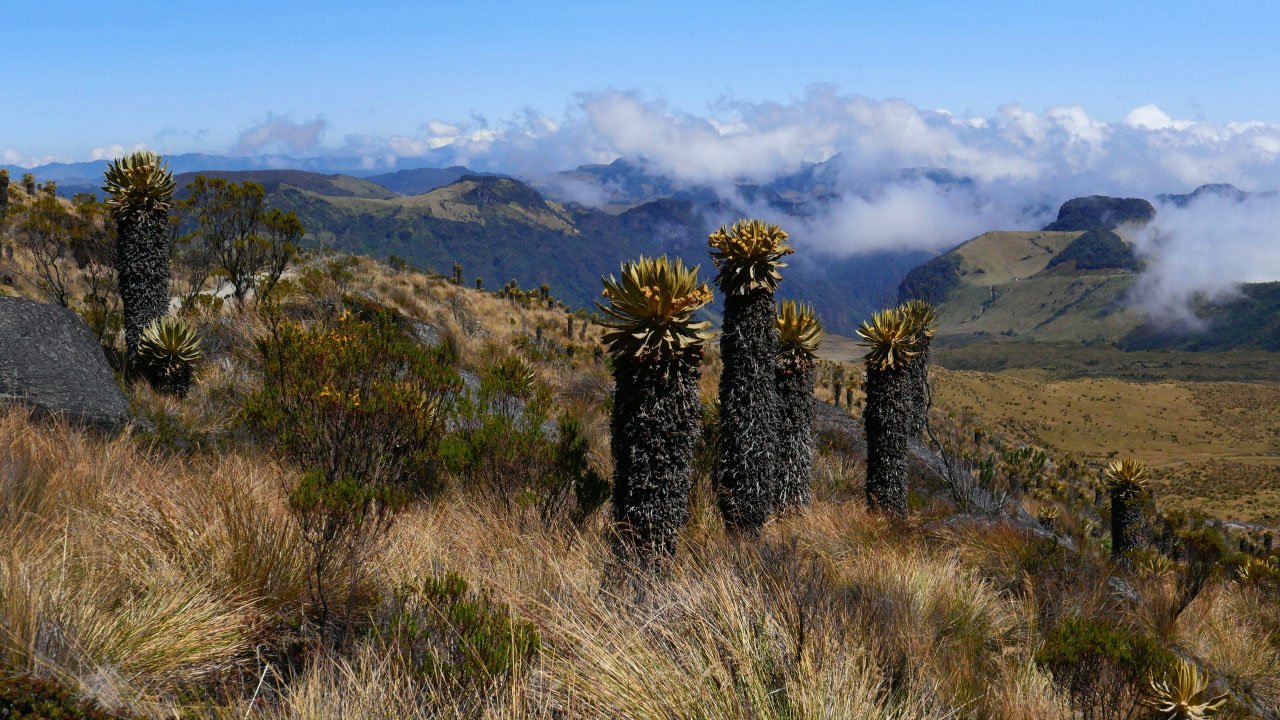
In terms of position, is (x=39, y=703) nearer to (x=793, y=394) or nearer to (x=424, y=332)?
(x=793, y=394)

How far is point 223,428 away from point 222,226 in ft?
39.6

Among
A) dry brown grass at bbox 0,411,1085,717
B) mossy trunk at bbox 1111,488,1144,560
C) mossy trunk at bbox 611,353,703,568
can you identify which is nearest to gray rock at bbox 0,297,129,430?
dry brown grass at bbox 0,411,1085,717

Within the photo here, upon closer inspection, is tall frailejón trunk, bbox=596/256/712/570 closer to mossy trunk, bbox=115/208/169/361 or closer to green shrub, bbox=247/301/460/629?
green shrub, bbox=247/301/460/629

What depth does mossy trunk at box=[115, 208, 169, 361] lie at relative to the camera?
36.3ft

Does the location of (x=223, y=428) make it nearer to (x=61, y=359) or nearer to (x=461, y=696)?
(x=61, y=359)

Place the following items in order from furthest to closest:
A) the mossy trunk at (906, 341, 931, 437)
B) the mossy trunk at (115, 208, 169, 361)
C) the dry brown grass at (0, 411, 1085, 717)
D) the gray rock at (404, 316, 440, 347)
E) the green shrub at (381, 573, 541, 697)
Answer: the gray rock at (404, 316, 440, 347) → the mossy trunk at (906, 341, 931, 437) → the mossy trunk at (115, 208, 169, 361) → the green shrub at (381, 573, 541, 697) → the dry brown grass at (0, 411, 1085, 717)

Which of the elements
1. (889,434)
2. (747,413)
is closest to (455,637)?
(747,413)

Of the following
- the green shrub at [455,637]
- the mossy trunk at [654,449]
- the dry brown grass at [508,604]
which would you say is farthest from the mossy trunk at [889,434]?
the green shrub at [455,637]

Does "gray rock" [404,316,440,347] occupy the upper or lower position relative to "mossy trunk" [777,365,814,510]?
upper

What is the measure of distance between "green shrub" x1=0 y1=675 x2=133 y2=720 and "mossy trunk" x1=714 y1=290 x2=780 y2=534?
5615mm

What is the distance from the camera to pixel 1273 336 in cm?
17600

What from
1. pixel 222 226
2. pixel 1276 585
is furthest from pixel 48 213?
pixel 1276 585

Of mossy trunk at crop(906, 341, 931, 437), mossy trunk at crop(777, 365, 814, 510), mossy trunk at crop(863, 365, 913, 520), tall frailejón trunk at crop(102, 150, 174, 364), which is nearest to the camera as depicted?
mossy trunk at crop(777, 365, 814, 510)

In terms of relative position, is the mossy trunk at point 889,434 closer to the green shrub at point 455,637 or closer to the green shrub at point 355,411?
the green shrub at point 355,411
